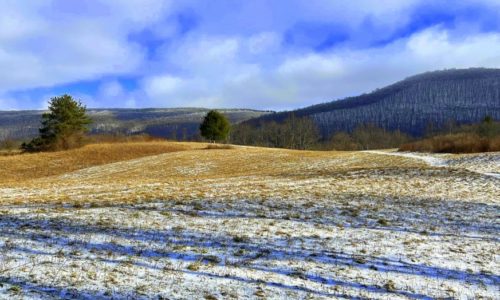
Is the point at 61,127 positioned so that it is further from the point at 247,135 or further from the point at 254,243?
the point at 247,135

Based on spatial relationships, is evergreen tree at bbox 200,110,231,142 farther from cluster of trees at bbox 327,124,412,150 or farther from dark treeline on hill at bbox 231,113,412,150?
cluster of trees at bbox 327,124,412,150

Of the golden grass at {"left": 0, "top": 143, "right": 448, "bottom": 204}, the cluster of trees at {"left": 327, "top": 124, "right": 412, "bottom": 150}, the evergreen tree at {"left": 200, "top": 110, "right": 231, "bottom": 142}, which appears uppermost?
the evergreen tree at {"left": 200, "top": 110, "right": 231, "bottom": 142}

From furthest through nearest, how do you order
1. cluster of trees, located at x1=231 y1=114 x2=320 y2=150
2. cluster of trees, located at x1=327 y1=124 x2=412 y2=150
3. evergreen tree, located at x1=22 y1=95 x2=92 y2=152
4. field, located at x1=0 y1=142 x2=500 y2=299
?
cluster of trees, located at x1=327 y1=124 x2=412 y2=150 < cluster of trees, located at x1=231 y1=114 x2=320 y2=150 < evergreen tree, located at x1=22 y1=95 x2=92 y2=152 < field, located at x1=0 y1=142 x2=500 y2=299

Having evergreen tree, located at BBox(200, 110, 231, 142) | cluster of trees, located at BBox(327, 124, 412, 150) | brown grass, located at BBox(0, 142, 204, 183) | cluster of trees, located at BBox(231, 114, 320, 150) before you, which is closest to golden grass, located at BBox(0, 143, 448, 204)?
brown grass, located at BBox(0, 142, 204, 183)

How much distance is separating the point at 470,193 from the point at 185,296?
17438 mm

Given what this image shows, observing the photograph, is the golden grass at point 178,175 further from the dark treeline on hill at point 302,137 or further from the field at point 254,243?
the dark treeline on hill at point 302,137

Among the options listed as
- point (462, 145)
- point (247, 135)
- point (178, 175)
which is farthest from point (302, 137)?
point (178, 175)

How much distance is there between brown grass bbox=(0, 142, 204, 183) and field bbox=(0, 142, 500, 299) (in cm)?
2177

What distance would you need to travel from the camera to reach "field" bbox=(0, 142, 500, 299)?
25.4 ft

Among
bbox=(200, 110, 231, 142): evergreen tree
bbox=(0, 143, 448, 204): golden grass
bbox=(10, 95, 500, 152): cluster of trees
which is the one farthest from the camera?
bbox=(200, 110, 231, 142): evergreen tree

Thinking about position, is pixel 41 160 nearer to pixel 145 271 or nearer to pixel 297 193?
pixel 297 193

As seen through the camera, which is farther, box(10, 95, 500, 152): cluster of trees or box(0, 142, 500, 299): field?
box(10, 95, 500, 152): cluster of trees

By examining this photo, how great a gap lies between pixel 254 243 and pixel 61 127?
54.2 metres

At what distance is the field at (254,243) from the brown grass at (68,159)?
2177 centimetres
